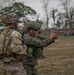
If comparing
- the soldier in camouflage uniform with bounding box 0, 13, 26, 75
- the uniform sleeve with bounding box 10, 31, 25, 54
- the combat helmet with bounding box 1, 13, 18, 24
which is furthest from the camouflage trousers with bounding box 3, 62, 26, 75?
the combat helmet with bounding box 1, 13, 18, 24

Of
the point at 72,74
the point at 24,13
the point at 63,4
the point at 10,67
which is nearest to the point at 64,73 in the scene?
the point at 72,74

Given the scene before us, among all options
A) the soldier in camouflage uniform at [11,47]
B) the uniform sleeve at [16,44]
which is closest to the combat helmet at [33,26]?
the soldier in camouflage uniform at [11,47]

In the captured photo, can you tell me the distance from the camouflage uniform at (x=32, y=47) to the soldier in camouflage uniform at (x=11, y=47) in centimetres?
75

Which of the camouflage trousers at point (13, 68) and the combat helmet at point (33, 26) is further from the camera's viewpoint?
the combat helmet at point (33, 26)

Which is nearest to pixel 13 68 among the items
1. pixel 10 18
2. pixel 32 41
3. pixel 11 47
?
pixel 11 47

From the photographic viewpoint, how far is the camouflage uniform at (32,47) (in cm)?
612

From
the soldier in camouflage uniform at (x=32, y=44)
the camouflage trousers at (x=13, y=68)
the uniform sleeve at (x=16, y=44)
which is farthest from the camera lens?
the soldier in camouflage uniform at (x=32, y=44)

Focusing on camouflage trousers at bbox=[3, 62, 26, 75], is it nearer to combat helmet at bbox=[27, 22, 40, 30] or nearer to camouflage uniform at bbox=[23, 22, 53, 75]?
camouflage uniform at bbox=[23, 22, 53, 75]

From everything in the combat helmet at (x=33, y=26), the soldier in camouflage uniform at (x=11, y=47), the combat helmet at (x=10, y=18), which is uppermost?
the combat helmet at (x=10, y=18)

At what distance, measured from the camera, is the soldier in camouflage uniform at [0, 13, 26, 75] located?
5.28 metres

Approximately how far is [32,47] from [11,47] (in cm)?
105

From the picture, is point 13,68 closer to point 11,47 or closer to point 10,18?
point 11,47

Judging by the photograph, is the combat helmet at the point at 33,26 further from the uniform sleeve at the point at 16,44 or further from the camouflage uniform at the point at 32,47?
the uniform sleeve at the point at 16,44

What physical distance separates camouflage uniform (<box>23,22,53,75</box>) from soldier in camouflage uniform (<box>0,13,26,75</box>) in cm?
75
